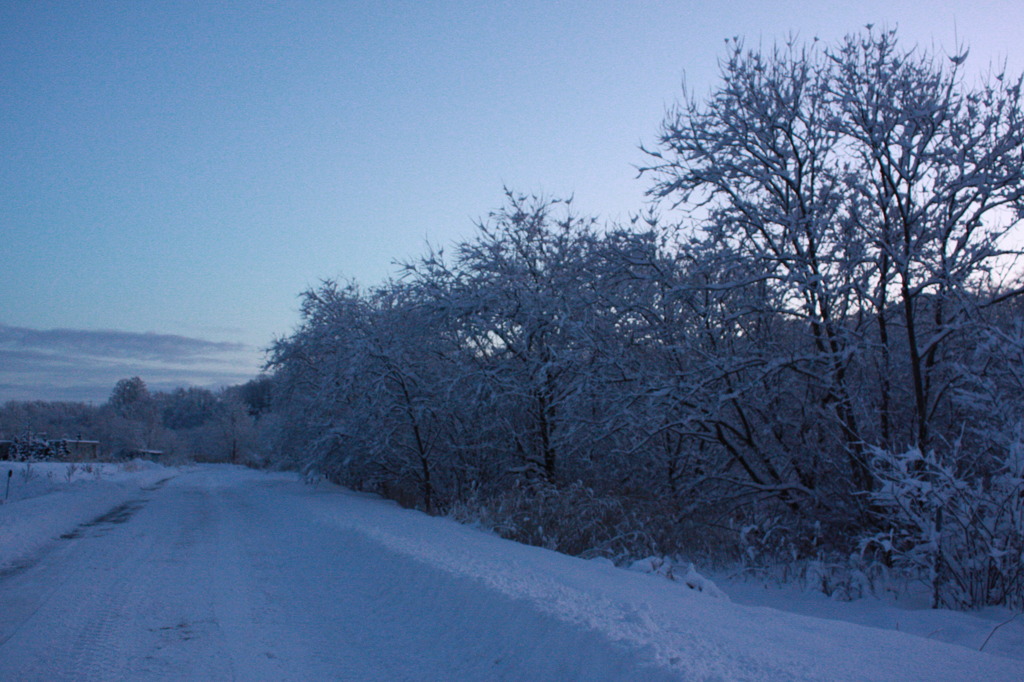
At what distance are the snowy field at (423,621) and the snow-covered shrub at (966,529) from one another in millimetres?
412

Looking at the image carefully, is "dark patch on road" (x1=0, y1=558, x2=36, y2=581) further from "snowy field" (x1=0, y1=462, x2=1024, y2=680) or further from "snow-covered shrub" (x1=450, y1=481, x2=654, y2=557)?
"snow-covered shrub" (x1=450, y1=481, x2=654, y2=557)

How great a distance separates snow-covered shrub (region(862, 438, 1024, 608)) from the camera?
679 centimetres

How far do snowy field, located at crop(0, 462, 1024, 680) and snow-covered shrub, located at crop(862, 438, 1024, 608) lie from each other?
1.35 ft

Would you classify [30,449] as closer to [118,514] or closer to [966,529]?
[118,514]

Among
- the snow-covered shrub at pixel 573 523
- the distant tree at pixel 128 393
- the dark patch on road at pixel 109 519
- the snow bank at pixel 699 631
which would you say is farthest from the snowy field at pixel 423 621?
the distant tree at pixel 128 393

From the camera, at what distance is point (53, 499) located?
17.8 metres

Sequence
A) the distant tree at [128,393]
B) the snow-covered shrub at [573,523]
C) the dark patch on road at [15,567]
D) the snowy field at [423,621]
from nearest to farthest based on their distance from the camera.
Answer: the snowy field at [423,621], the dark patch on road at [15,567], the snow-covered shrub at [573,523], the distant tree at [128,393]

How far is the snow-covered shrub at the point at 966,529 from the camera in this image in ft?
22.3

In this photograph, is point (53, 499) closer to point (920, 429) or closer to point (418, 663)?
point (418, 663)

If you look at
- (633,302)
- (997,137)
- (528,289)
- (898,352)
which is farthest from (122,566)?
(997,137)

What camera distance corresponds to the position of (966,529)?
704cm

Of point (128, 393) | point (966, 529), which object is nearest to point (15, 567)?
point (966, 529)

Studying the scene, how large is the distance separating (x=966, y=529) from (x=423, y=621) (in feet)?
18.7

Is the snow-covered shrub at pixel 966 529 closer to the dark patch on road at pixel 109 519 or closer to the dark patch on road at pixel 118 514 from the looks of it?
the dark patch on road at pixel 109 519
